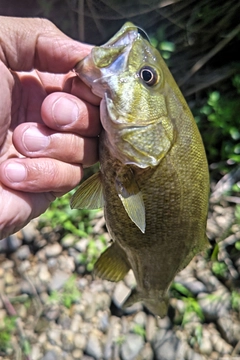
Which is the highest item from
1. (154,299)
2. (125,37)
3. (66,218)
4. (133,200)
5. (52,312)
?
(125,37)

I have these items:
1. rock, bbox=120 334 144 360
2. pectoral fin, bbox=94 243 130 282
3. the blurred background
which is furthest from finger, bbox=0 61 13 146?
rock, bbox=120 334 144 360

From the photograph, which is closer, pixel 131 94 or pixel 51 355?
pixel 131 94

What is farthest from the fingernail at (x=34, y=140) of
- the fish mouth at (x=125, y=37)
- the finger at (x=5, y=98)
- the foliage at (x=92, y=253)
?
the foliage at (x=92, y=253)

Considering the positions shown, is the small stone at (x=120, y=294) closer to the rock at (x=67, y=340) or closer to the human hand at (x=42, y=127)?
the rock at (x=67, y=340)

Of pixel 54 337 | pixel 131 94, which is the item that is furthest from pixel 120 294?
pixel 131 94

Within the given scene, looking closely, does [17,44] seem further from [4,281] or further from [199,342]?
[199,342]

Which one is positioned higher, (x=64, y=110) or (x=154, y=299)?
(x=64, y=110)

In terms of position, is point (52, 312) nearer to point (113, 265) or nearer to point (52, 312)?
point (52, 312)

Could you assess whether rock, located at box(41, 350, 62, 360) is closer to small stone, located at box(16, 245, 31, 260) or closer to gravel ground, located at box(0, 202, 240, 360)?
gravel ground, located at box(0, 202, 240, 360)
